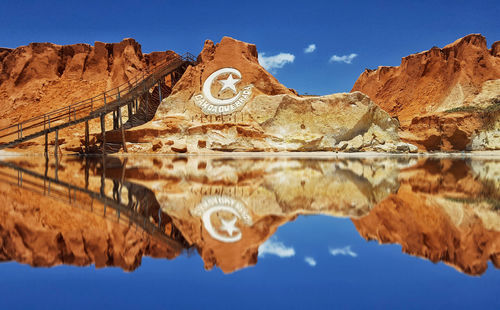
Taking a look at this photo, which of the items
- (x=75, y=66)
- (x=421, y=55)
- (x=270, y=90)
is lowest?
(x=270, y=90)

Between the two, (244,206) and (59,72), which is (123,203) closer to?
(244,206)

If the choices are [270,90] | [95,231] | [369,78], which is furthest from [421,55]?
[95,231]

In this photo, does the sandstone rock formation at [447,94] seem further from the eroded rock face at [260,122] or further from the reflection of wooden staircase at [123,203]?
the reflection of wooden staircase at [123,203]

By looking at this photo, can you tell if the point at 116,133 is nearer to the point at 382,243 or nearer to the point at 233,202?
the point at 233,202

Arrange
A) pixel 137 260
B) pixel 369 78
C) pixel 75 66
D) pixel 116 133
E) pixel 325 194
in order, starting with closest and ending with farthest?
1. pixel 137 260
2. pixel 325 194
3. pixel 116 133
4. pixel 75 66
5. pixel 369 78

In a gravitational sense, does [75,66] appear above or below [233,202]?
above

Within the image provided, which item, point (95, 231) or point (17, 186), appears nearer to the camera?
point (95, 231)

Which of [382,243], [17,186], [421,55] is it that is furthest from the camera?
[421,55]
